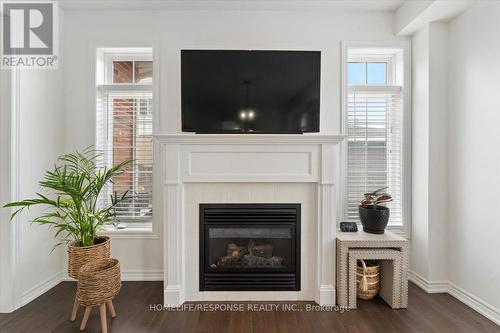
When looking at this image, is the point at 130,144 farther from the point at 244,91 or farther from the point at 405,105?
the point at 405,105

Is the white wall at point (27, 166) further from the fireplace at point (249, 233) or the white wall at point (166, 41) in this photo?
the fireplace at point (249, 233)

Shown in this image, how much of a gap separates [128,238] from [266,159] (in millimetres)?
1666

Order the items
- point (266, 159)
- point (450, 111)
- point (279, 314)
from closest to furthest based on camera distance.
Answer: point (279, 314)
point (266, 159)
point (450, 111)

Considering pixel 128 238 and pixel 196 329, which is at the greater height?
pixel 128 238

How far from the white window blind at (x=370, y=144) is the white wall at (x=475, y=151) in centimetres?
52

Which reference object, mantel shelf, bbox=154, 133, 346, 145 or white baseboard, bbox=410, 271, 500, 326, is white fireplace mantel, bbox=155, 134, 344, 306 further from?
white baseboard, bbox=410, 271, 500, 326

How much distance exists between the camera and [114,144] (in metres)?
2.86

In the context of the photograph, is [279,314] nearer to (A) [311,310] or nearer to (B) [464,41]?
(A) [311,310]

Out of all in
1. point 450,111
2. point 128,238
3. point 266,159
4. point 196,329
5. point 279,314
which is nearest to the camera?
point 196,329

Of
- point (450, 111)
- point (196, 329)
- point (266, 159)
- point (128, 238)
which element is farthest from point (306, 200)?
point (128, 238)

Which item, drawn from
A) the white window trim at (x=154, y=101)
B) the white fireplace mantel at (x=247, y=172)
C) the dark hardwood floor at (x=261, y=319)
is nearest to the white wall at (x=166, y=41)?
the white window trim at (x=154, y=101)

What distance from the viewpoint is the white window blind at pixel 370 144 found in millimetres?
2887

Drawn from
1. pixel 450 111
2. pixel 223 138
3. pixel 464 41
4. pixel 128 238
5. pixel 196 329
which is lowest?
pixel 196 329

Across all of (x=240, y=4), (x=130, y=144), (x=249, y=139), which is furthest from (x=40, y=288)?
(x=240, y=4)
